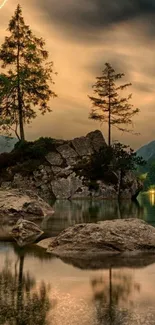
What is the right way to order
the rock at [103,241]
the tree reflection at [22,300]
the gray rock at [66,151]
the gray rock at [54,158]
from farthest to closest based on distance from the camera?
the gray rock at [66,151] → the gray rock at [54,158] → the rock at [103,241] → the tree reflection at [22,300]

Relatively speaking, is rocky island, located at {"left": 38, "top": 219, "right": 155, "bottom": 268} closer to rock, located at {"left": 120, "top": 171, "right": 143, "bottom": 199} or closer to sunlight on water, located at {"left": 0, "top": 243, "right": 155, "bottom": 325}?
sunlight on water, located at {"left": 0, "top": 243, "right": 155, "bottom": 325}

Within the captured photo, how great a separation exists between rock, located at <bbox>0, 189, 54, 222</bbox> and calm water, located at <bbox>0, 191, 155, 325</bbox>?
1174 cm

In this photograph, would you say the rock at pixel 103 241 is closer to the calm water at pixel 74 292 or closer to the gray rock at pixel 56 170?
the calm water at pixel 74 292

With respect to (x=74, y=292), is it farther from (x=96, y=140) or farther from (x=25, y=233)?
(x=96, y=140)

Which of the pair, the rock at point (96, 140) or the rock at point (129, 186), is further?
the rock at point (96, 140)

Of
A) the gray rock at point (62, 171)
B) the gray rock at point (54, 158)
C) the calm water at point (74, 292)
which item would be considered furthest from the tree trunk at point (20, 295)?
the gray rock at point (54, 158)

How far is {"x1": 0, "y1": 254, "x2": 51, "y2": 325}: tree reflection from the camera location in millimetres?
6319

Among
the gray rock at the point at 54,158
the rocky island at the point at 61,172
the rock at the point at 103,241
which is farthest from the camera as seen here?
the gray rock at the point at 54,158

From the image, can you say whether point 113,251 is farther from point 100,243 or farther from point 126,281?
point 126,281

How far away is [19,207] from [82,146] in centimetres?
3406

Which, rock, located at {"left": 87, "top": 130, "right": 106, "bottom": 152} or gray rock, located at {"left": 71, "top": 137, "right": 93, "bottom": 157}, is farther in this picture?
rock, located at {"left": 87, "top": 130, "right": 106, "bottom": 152}

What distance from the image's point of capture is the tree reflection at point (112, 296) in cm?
635

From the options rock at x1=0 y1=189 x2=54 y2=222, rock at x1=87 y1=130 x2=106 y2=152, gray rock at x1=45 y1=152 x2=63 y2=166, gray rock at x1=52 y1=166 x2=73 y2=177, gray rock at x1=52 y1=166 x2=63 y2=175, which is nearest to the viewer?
rock at x1=0 y1=189 x2=54 y2=222

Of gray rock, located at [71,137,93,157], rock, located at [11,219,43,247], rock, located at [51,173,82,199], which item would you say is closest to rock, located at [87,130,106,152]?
gray rock, located at [71,137,93,157]
